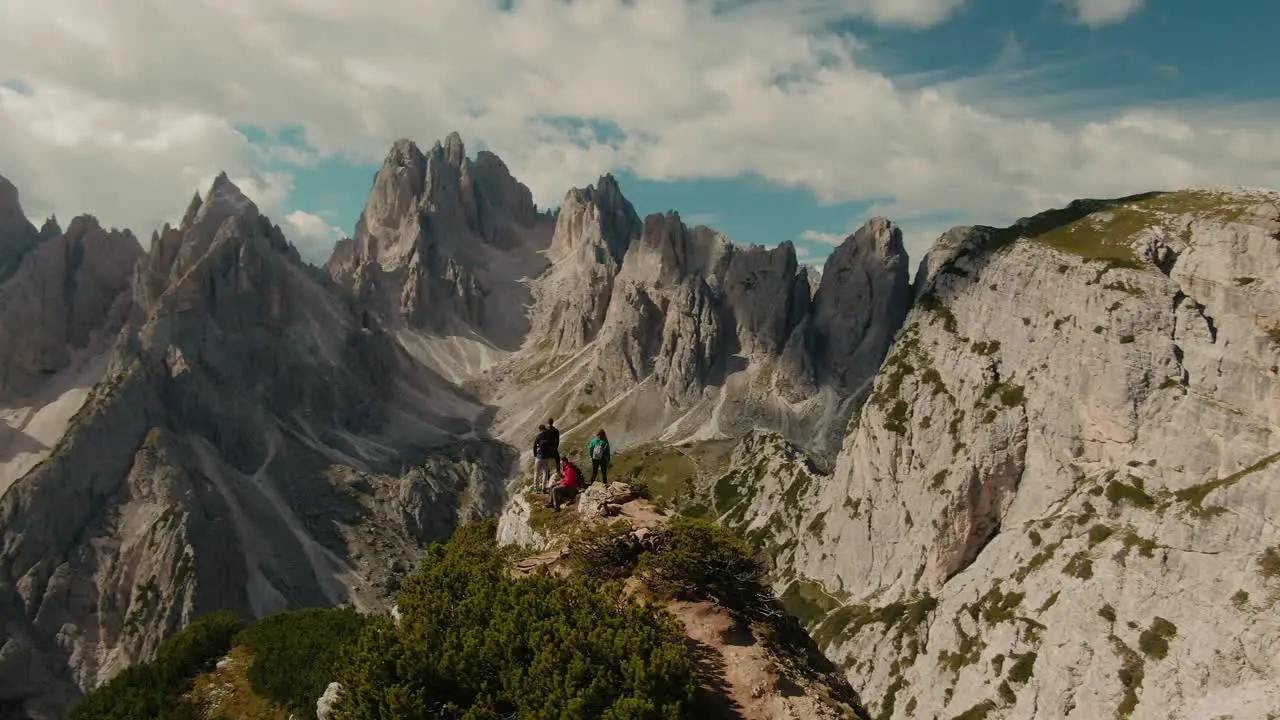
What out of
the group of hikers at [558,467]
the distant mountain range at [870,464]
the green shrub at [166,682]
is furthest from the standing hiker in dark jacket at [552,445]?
the green shrub at [166,682]

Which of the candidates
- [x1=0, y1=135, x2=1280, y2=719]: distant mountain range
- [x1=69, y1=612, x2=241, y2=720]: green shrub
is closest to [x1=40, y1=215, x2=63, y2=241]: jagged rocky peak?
[x1=0, y1=135, x2=1280, y2=719]: distant mountain range

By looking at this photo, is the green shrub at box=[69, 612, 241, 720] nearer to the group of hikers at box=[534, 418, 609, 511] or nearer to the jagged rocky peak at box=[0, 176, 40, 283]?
the group of hikers at box=[534, 418, 609, 511]

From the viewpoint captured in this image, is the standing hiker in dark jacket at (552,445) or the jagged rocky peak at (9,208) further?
the jagged rocky peak at (9,208)

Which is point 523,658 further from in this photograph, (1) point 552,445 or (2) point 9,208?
(2) point 9,208

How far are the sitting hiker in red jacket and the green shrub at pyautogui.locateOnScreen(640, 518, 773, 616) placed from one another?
7.32m

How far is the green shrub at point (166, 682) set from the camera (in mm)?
46062

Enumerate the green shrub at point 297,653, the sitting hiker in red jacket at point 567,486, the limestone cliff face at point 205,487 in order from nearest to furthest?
1. the sitting hiker in red jacket at point 567,486
2. the green shrub at point 297,653
3. the limestone cliff face at point 205,487

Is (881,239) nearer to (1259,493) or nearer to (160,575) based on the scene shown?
(1259,493)

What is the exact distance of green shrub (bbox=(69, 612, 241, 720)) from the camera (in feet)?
151

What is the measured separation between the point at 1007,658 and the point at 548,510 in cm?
7091

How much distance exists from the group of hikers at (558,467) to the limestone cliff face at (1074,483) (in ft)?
203

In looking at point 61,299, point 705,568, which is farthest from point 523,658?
point 61,299

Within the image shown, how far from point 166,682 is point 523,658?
124ft

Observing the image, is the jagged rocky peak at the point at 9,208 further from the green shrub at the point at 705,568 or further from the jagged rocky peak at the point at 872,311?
the green shrub at the point at 705,568
